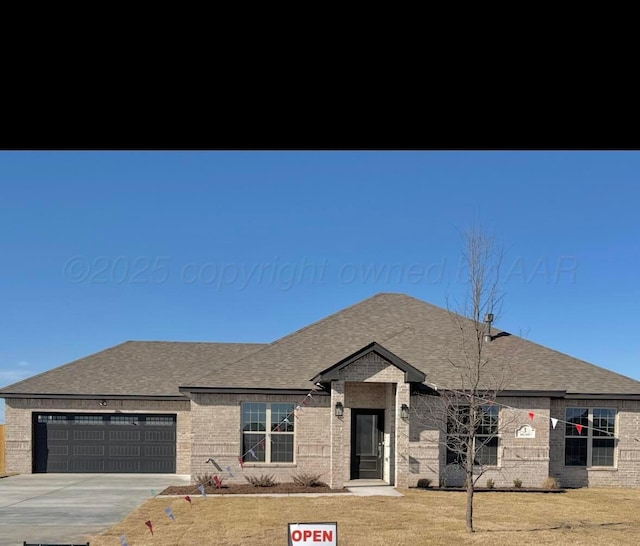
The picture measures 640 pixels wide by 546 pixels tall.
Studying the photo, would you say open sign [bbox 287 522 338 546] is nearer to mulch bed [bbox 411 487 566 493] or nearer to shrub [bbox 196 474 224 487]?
mulch bed [bbox 411 487 566 493]

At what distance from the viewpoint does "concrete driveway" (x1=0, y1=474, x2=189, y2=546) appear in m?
13.6

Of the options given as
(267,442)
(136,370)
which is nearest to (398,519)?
(267,442)

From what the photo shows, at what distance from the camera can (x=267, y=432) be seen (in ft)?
69.7

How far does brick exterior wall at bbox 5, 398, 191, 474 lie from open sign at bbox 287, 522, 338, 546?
52.9 feet

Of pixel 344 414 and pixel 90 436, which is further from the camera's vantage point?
pixel 90 436

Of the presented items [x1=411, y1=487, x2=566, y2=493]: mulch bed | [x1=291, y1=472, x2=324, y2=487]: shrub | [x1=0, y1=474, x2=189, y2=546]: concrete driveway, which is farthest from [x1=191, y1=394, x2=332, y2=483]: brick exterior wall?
[x1=411, y1=487, x2=566, y2=493]: mulch bed

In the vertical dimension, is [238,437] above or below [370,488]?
above

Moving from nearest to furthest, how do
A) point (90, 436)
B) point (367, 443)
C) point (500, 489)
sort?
point (500, 489), point (367, 443), point (90, 436)

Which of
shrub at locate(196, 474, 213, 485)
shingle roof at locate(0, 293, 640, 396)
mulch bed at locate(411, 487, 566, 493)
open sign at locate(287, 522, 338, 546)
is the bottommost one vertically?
mulch bed at locate(411, 487, 566, 493)

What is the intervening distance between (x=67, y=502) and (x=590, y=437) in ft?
56.0

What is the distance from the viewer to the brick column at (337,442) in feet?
64.5

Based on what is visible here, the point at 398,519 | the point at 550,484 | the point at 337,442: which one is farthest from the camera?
the point at 550,484

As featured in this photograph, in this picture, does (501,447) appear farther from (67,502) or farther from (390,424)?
(67,502)
